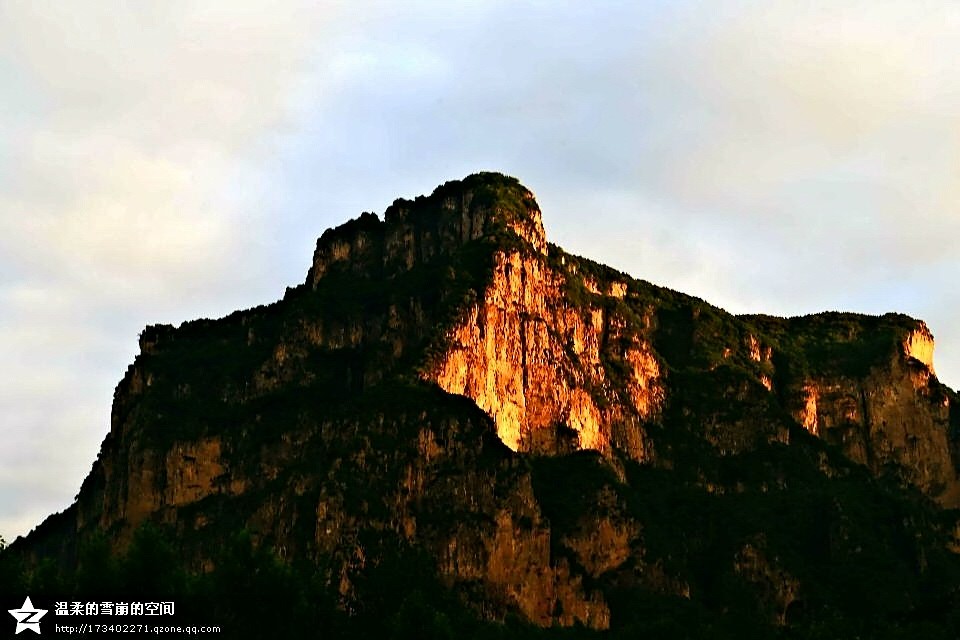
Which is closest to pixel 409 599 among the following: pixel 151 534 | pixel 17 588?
pixel 151 534

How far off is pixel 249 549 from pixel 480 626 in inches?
1721

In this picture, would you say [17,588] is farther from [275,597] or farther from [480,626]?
[480,626]

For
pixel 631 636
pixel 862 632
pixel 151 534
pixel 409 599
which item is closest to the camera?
pixel 151 534

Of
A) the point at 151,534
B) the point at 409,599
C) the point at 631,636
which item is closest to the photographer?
the point at 151,534

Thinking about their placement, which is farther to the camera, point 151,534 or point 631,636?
point 631,636

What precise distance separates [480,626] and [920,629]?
1656 inches

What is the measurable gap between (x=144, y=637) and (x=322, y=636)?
826 inches

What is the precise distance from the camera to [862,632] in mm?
199250

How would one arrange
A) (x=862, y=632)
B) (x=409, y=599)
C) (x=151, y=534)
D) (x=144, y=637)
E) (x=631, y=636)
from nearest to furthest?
1. (x=144, y=637)
2. (x=151, y=534)
3. (x=409, y=599)
4. (x=631, y=636)
5. (x=862, y=632)

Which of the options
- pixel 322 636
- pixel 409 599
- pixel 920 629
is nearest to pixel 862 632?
pixel 920 629

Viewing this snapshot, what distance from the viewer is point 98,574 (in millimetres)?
138625

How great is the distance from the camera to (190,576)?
150 meters

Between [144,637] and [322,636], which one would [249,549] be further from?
[144,637]

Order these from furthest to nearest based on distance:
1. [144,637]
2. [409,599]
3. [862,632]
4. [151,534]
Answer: [862,632], [409,599], [151,534], [144,637]
